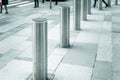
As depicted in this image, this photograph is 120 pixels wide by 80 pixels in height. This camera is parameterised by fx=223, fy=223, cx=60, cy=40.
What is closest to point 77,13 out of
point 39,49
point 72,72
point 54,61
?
point 54,61

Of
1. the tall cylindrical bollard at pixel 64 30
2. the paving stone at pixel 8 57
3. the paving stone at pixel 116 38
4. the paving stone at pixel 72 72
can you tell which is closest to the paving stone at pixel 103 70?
the paving stone at pixel 72 72

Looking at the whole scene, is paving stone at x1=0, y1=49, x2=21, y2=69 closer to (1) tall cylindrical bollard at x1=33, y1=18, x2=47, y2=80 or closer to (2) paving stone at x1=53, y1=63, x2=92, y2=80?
(1) tall cylindrical bollard at x1=33, y1=18, x2=47, y2=80

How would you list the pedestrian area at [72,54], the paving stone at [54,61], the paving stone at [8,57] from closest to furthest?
1. the pedestrian area at [72,54]
2. the paving stone at [54,61]
3. the paving stone at [8,57]

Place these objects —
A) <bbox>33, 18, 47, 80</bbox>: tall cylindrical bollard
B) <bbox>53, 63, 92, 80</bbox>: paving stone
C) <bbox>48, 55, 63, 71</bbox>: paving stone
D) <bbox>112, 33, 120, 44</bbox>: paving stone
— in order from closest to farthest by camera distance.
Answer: <bbox>33, 18, 47, 80</bbox>: tall cylindrical bollard → <bbox>53, 63, 92, 80</bbox>: paving stone → <bbox>48, 55, 63, 71</bbox>: paving stone → <bbox>112, 33, 120, 44</bbox>: paving stone

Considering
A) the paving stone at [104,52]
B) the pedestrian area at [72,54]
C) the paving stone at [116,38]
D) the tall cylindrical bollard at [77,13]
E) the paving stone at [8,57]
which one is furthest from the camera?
the tall cylindrical bollard at [77,13]

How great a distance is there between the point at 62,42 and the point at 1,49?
1.74 m

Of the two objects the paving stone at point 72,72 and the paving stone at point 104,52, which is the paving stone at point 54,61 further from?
the paving stone at point 104,52

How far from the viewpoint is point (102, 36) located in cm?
766

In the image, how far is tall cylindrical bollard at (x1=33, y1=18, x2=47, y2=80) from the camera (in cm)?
414

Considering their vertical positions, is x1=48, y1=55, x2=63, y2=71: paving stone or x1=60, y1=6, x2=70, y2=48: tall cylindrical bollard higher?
x1=60, y1=6, x2=70, y2=48: tall cylindrical bollard

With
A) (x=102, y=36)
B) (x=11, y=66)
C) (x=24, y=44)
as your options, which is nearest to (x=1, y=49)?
(x=24, y=44)

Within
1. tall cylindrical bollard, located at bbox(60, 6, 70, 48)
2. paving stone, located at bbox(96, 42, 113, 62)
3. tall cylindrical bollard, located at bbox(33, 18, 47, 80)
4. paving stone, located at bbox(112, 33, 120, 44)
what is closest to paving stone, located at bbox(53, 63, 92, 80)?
tall cylindrical bollard, located at bbox(33, 18, 47, 80)

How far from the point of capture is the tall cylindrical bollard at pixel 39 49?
13.6 ft

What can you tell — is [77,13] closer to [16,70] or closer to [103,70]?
[103,70]
